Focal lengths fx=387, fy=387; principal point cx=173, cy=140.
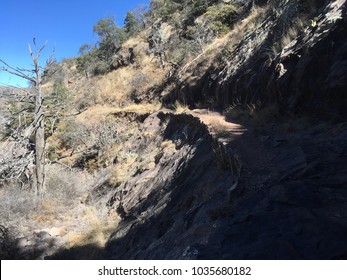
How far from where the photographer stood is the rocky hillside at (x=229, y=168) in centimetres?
428

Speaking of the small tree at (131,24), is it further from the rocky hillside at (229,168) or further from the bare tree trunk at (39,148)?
the bare tree trunk at (39,148)

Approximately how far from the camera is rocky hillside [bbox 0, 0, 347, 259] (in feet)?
14.0

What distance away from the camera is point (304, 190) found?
4.59 metres

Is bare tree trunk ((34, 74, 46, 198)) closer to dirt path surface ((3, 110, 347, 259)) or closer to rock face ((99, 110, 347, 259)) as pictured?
dirt path surface ((3, 110, 347, 259))

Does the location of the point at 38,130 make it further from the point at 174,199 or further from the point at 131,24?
the point at 131,24

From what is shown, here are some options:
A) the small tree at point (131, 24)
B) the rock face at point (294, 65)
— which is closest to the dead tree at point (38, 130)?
the rock face at point (294, 65)

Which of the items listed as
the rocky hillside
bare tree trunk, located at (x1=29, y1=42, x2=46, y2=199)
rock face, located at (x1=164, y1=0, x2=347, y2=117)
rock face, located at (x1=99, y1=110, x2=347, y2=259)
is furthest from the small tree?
rock face, located at (x1=99, y1=110, x2=347, y2=259)

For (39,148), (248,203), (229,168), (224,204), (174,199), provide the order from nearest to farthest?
(248,203) → (224,204) → (229,168) → (174,199) → (39,148)

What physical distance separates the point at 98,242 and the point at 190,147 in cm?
Result: 326

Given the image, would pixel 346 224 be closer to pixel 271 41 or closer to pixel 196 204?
pixel 196 204

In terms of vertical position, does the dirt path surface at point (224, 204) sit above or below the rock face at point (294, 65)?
below

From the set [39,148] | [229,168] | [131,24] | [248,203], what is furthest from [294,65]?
[131,24]

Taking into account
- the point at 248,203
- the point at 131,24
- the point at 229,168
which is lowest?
the point at 248,203

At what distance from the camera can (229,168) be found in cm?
661
